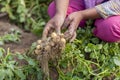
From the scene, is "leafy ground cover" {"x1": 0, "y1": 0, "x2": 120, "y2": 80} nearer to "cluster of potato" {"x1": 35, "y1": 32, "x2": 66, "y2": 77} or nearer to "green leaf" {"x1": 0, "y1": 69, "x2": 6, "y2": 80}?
"green leaf" {"x1": 0, "y1": 69, "x2": 6, "y2": 80}

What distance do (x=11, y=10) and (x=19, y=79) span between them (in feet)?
2.97

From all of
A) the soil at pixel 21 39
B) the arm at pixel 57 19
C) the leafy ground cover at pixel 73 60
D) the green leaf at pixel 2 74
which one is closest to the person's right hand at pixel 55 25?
the arm at pixel 57 19

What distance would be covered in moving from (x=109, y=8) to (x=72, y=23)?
244mm

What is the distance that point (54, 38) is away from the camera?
1832mm

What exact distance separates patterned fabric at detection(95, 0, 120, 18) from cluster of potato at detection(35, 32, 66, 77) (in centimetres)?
43

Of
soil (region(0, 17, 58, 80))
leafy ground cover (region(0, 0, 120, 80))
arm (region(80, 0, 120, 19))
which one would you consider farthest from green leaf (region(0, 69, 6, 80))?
arm (region(80, 0, 120, 19))

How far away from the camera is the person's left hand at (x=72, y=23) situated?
2123 millimetres

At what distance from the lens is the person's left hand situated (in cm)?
212

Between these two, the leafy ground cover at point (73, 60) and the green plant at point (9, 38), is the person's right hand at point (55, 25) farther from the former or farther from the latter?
the green plant at point (9, 38)

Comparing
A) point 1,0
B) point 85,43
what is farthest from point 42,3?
point 85,43

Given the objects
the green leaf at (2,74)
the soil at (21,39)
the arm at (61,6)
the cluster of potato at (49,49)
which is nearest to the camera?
the cluster of potato at (49,49)

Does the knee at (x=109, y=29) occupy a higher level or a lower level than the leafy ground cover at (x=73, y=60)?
higher

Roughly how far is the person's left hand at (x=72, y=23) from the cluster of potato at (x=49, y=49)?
0.22 m

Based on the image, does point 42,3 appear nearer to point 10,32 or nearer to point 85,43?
point 10,32
